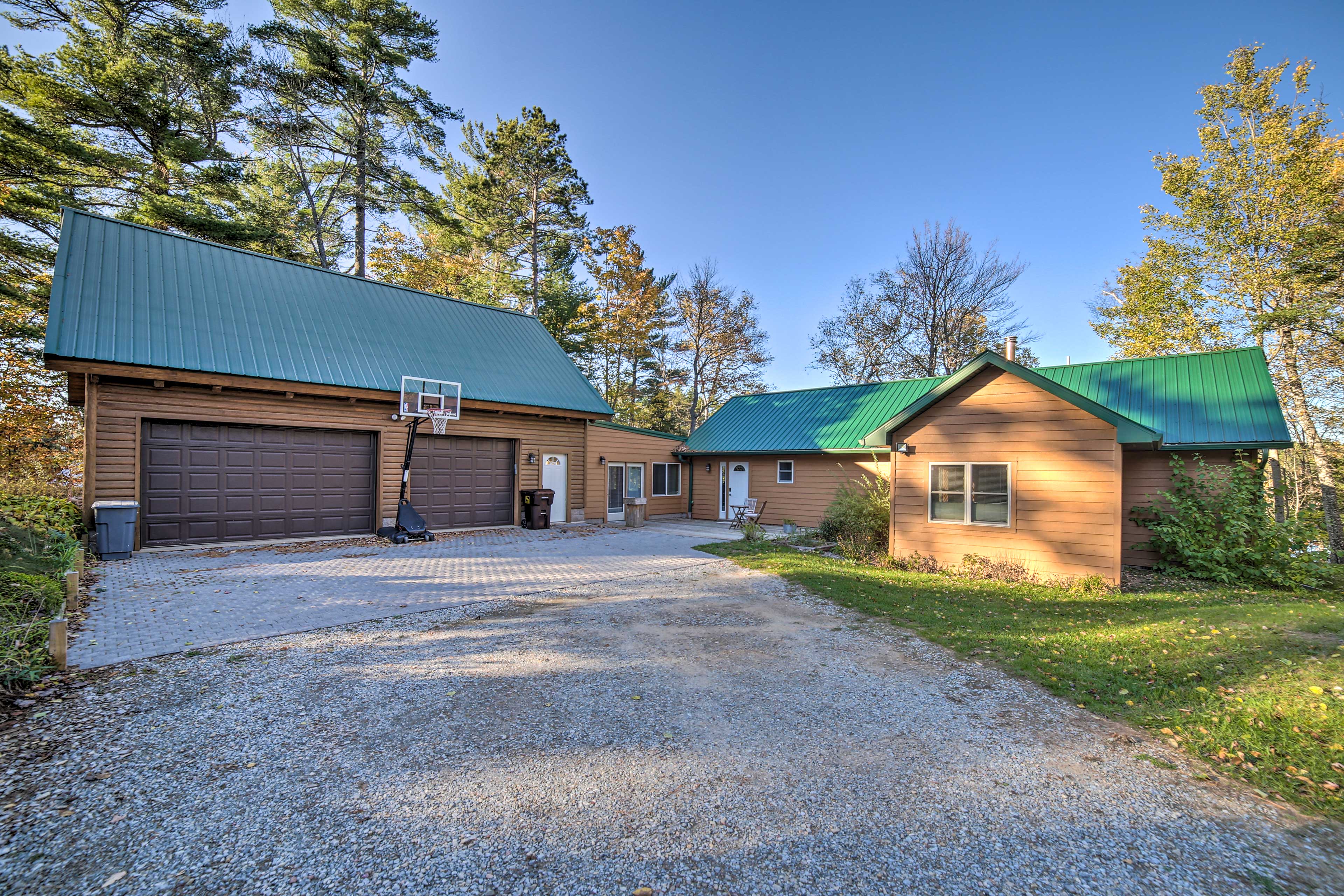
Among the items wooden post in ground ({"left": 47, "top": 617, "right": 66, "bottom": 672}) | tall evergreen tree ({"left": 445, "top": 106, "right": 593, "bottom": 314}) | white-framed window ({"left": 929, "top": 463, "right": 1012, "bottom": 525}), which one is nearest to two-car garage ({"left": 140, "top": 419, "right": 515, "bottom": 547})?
wooden post in ground ({"left": 47, "top": 617, "right": 66, "bottom": 672})

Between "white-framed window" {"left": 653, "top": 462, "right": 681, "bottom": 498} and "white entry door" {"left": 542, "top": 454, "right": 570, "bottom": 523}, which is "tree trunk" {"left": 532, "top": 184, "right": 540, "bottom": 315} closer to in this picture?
"white-framed window" {"left": 653, "top": 462, "right": 681, "bottom": 498}

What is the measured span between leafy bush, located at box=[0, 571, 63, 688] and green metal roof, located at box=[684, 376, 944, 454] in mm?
15005

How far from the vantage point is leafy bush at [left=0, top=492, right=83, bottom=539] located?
738 cm

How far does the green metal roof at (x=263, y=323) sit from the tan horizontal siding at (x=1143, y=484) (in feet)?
41.9

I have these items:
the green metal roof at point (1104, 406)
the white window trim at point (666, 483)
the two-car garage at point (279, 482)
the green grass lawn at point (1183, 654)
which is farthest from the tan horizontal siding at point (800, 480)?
the two-car garage at point (279, 482)

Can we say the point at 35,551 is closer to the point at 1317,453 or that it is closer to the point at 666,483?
the point at 666,483

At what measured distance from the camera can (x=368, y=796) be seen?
2834mm

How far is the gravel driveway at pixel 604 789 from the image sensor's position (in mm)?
2328

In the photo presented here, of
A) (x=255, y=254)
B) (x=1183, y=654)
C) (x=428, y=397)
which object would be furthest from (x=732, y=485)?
(x=255, y=254)

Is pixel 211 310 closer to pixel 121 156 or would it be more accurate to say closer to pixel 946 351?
pixel 121 156

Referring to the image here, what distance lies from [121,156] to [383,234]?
358 inches

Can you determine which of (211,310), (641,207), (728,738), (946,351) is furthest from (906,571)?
(641,207)

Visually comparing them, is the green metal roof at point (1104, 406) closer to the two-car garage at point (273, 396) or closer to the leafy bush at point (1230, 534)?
the leafy bush at point (1230, 534)

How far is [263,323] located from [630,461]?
10.2 metres
